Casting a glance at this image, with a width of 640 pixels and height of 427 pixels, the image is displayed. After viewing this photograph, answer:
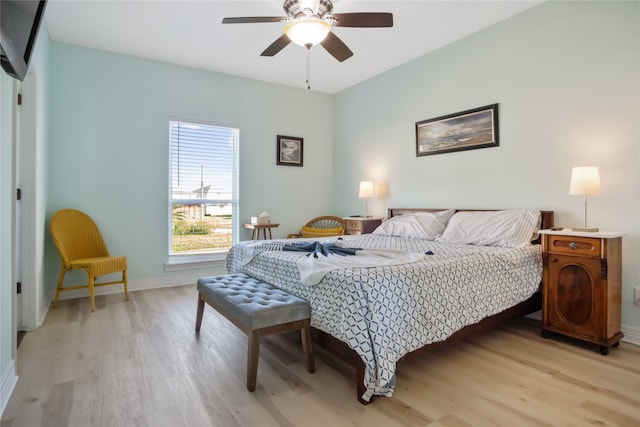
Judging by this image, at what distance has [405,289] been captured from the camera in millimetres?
1947

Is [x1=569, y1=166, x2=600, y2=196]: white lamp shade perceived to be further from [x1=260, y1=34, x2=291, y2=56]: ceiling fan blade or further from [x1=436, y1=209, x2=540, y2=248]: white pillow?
[x1=260, y1=34, x2=291, y2=56]: ceiling fan blade

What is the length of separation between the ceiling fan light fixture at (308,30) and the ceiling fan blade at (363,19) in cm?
18

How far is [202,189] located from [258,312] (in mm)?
3126

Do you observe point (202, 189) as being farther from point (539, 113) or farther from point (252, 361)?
point (539, 113)

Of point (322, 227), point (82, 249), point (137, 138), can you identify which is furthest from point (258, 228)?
point (82, 249)

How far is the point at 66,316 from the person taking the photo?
10.6 ft

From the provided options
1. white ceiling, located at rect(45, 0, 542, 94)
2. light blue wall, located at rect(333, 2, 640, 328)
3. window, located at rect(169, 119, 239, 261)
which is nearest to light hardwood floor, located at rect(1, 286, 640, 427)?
light blue wall, located at rect(333, 2, 640, 328)

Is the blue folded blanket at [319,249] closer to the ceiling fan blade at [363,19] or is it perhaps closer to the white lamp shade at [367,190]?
the ceiling fan blade at [363,19]

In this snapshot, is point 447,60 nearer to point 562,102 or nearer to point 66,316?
point 562,102

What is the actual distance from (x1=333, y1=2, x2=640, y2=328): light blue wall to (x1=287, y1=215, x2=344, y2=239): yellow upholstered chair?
948 mm

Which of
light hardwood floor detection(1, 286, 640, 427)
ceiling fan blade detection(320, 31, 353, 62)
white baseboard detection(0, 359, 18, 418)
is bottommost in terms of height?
light hardwood floor detection(1, 286, 640, 427)

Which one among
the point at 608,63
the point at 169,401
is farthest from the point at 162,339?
the point at 608,63

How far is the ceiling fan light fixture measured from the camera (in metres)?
2.49

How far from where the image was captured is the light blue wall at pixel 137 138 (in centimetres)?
387
